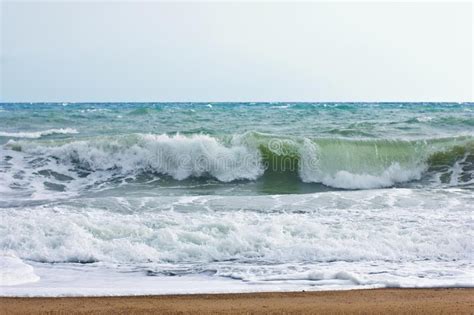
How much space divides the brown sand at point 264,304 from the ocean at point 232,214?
216 mm

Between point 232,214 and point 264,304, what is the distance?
12.0 ft

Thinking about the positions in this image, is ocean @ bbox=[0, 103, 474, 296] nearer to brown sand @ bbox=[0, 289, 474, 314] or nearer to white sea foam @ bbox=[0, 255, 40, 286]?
white sea foam @ bbox=[0, 255, 40, 286]

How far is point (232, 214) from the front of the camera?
26.8 ft

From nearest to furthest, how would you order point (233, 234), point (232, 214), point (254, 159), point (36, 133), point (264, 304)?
point (264, 304) < point (233, 234) < point (232, 214) < point (254, 159) < point (36, 133)

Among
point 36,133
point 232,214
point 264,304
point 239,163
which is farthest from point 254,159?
point 264,304

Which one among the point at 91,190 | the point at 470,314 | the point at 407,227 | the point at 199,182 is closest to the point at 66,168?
the point at 91,190

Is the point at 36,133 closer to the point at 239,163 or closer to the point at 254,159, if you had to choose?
the point at 239,163

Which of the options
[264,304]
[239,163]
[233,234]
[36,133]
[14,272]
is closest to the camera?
[264,304]

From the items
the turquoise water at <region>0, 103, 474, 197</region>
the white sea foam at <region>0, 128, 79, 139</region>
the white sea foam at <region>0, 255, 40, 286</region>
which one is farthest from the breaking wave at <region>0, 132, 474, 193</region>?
the white sea foam at <region>0, 255, 40, 286</region>

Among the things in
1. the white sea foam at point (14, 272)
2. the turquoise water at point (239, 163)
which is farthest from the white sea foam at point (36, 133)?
the white sea foam at point (14, 272)

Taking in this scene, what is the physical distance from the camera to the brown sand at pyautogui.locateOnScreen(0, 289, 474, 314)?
4.39 metres

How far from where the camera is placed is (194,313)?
4.34 meters

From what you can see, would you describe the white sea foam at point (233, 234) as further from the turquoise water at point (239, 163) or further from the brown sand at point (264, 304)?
the turquoise water at point (239, 163)

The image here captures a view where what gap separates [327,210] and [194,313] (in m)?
4.69
